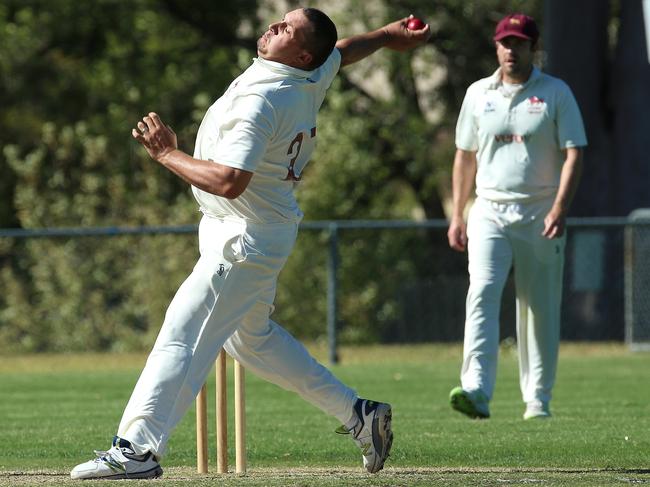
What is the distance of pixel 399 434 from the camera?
9055mm

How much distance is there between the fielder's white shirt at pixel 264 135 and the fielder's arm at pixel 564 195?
9.20 feet

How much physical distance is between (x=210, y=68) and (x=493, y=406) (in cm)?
1725

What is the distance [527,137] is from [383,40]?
6.56 feet

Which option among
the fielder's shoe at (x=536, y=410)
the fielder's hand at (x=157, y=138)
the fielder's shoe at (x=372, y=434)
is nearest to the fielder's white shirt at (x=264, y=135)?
the fielder's hand at (x=157, y=138)

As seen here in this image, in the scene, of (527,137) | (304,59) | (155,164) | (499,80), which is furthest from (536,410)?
(155,164)

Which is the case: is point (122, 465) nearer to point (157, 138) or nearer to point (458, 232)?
point (157, 138)

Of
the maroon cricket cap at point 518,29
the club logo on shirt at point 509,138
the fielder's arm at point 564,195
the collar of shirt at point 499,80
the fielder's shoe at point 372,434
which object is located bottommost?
the fielder's shoe at point 372,434

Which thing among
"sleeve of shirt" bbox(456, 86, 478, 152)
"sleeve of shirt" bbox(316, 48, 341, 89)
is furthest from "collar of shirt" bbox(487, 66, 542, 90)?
"sleeve of shirt" bbox(316, 48, 341, 89)

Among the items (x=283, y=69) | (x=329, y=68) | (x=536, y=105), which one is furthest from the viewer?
(x=536, y=105)

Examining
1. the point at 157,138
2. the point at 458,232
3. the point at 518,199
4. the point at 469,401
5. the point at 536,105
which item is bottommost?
the point at 469,401

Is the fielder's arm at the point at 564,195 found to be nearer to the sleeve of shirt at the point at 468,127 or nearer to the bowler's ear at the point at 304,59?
the sleeve of shirt at the point at 468,127

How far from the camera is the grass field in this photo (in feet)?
23.2

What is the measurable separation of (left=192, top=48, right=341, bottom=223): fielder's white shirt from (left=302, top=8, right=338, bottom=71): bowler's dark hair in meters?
0.09

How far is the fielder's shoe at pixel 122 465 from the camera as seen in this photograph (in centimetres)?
639
